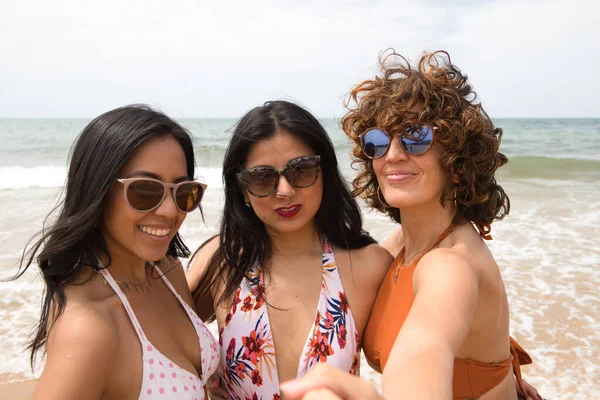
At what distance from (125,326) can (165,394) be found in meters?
0.33

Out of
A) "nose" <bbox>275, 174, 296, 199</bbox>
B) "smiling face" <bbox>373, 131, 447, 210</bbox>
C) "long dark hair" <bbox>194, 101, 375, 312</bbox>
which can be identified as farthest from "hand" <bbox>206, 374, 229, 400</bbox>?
"smiling face" <bbox>373, 131, 447, 210</bbox>

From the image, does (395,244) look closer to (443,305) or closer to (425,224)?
(425,224)

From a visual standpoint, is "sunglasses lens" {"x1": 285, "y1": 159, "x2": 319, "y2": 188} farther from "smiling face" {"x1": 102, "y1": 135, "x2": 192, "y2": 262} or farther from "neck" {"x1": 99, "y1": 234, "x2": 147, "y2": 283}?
"neck" {"x1": 99, "y1": 234, "x2": 147, "y2": 283}

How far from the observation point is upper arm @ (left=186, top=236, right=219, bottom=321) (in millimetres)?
2855

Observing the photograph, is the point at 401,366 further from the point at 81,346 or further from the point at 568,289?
the point at 568,289

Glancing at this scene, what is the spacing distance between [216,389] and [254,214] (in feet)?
3.37

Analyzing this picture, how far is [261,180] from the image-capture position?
258 cm

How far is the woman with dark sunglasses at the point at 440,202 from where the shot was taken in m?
2.17

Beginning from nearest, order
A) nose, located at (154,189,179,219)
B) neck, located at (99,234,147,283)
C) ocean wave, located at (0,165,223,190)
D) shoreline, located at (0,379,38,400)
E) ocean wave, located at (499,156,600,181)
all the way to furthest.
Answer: nose, located at (154,189,179,219) < neck, located at (99,234,147,283) < shoreline, located at (0,379,38,400) < ocean wave, located at (0,165,223,190) < ocean wave, located at (499,156,600,181)

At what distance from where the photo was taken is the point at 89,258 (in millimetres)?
2117

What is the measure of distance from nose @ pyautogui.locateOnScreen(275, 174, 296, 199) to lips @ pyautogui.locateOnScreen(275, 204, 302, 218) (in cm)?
9

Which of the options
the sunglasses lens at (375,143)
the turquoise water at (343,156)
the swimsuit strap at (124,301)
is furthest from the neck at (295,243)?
the turquoise water at (343,156)

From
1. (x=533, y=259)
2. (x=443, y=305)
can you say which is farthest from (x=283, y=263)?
(x=533, y=259)

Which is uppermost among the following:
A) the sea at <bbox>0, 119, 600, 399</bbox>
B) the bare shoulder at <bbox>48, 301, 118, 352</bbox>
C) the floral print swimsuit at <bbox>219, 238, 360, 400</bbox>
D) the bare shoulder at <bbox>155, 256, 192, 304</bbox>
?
the bare shoulder at <bbox>48, 301, 118, 352</bbox>
